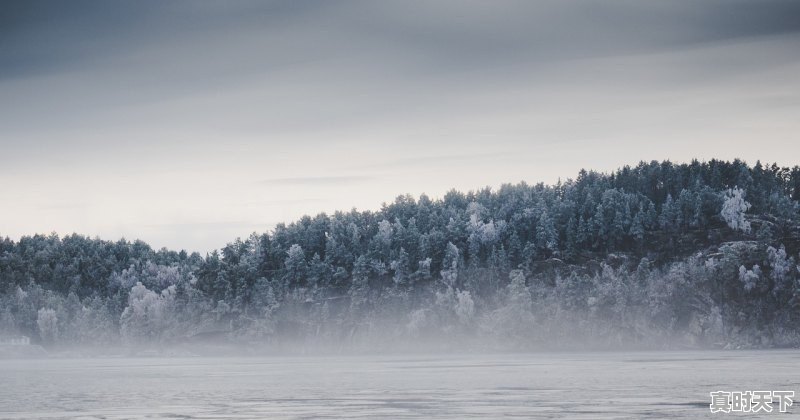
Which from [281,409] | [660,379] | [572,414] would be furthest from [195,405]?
[660,379]

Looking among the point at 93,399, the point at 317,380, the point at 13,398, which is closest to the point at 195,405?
the point at 93,399

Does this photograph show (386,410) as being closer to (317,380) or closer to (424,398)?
(424,398)

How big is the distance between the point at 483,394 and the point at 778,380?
2623cm

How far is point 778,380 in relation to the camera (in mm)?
80812

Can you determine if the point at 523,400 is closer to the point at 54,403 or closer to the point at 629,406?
the point at 629,406

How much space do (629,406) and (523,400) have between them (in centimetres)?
843

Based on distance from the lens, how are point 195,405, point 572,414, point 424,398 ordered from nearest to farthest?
point 572,414
point 195,405
point 424,398

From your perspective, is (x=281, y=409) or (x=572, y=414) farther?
(x=281, y=409)

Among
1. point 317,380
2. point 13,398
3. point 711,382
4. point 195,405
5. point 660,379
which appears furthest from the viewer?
point 317,380

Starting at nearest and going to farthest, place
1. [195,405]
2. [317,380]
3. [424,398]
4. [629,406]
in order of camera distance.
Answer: [629,406], [195,405], [424,398], [317,380]

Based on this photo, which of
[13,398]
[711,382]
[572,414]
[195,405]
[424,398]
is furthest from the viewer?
[711,382]

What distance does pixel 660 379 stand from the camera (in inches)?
3413

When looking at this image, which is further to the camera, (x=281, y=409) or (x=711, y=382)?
(x=711, y=382)

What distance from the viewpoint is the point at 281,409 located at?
5791 centimetres
